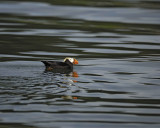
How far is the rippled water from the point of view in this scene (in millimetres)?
10164

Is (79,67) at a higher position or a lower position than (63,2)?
lower

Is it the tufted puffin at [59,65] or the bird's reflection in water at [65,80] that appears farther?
the tufted puffin at [59,65]

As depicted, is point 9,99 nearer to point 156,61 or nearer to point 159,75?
point 159,75

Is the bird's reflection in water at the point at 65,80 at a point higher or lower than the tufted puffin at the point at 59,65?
lower

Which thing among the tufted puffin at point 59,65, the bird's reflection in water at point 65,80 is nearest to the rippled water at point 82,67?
the bird's reflection in water at point 65,80

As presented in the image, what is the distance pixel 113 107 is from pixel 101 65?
216 inches

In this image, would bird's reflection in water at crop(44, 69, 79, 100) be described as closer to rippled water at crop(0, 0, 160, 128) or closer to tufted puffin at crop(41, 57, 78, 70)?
rippled water at crop(0, 0, 160, 128)

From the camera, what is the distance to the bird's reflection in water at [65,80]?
11.5 meters

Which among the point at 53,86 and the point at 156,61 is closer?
the point at 53,86

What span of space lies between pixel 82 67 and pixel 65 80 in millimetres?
2987

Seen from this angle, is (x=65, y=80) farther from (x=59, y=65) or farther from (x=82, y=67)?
(x=82, y=67)

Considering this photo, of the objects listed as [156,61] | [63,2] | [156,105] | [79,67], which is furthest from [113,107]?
[63,2]

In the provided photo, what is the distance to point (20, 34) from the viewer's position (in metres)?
22.7

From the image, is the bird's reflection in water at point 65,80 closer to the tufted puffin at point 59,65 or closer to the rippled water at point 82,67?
the rippled water at point 82,67
